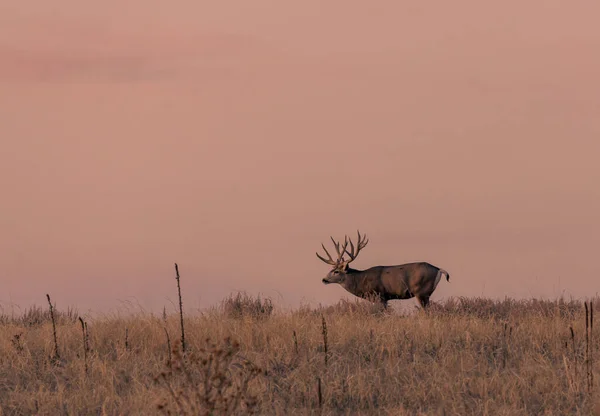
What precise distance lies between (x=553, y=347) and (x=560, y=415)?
2674 mm

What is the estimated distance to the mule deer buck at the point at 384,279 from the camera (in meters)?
18.0

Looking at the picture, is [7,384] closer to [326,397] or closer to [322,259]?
[326,397]

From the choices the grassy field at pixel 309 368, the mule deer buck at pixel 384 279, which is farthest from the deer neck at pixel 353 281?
the grassy field at pixel 309 368

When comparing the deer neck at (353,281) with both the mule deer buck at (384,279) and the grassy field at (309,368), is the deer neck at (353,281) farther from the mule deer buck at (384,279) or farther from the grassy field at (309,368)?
the grassy field at (309,368)

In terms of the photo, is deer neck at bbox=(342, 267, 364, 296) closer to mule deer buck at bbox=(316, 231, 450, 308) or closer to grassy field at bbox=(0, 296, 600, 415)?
mule deer buck at bbox=(316, 231, 450, 308)

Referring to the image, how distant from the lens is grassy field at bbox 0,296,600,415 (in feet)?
26.3

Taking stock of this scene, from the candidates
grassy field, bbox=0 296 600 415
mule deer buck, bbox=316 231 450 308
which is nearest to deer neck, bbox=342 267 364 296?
mule deer buck, bbox=316 231 450 308

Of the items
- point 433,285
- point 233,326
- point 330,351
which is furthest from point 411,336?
point 433,285

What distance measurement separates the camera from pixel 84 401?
829cm

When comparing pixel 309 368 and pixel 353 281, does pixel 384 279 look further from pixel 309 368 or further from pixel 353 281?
pixel 309 368

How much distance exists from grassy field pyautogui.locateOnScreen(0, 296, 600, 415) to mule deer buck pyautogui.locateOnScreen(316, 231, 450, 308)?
554cm

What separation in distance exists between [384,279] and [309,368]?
9.69 meters

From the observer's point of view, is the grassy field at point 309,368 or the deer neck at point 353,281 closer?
the grassy field at point 309,368

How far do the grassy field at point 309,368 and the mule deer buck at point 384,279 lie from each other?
5539 mm
